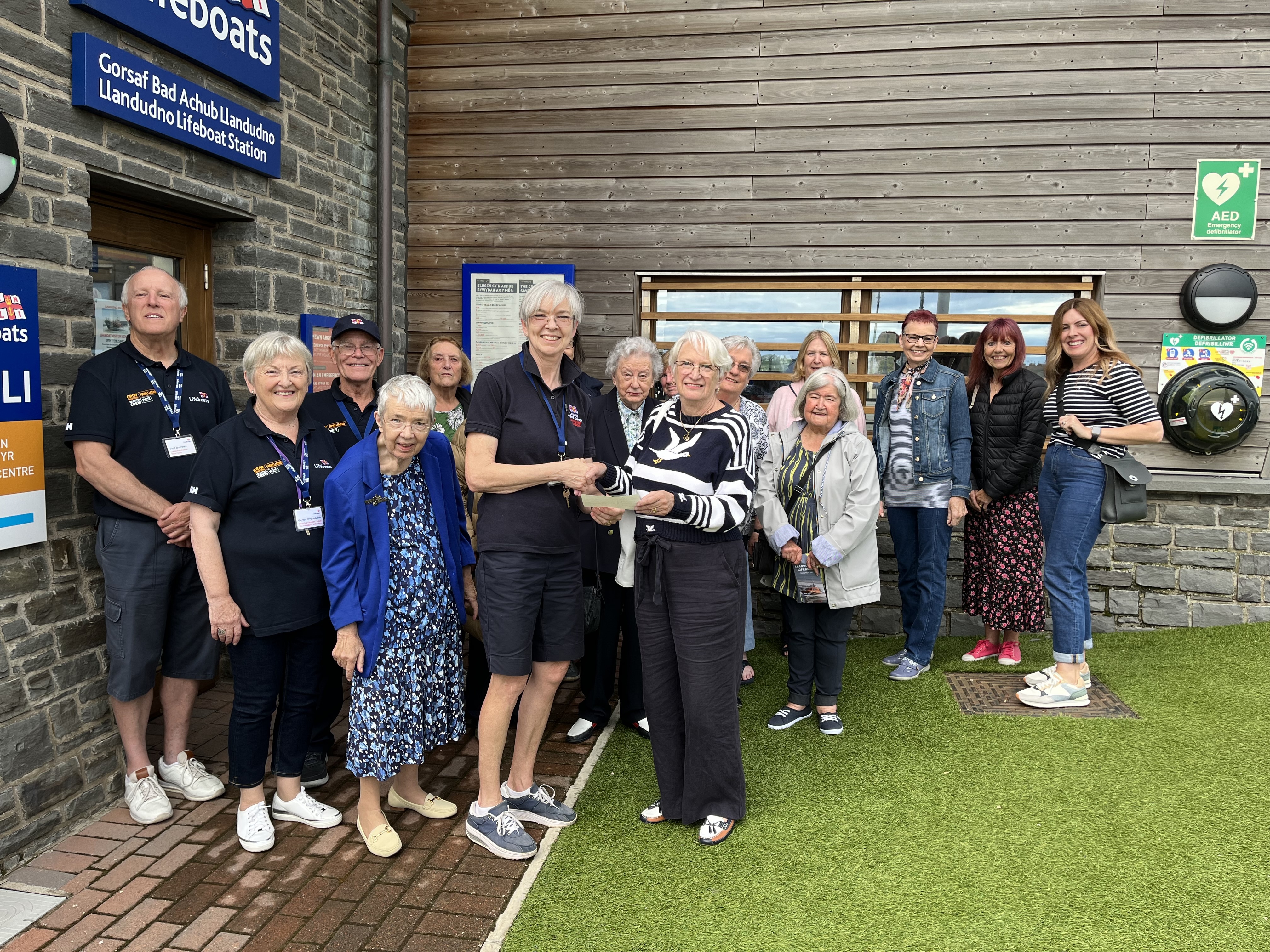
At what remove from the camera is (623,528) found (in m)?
3.74

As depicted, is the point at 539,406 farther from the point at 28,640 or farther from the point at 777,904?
the point at 28,640

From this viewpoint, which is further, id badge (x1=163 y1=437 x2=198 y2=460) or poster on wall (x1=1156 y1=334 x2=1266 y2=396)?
poster on wall (x1=1156 y1=334 x2=1266 y2=396)

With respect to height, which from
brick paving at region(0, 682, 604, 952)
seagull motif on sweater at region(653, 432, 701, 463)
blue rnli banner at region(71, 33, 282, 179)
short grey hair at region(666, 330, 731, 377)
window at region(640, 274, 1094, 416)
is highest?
blue rnli banner at region(71, 33, 282, 179)

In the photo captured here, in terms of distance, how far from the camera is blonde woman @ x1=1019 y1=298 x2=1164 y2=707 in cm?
412

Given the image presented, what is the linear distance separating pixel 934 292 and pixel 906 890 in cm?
425

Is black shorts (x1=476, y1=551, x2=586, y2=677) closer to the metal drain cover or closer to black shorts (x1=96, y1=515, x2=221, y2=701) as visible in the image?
black shorts (x1=96, y1=515, x2=221, y2=701)

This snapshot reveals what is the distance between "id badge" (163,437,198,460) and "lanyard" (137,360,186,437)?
0.09ft

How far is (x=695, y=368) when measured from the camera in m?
3.06

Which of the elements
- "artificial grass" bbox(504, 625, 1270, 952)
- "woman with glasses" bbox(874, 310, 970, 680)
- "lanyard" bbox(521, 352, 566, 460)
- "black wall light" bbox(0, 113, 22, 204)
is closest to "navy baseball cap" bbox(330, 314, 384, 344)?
"lanyard" bbox(521, 352, 566, 460)

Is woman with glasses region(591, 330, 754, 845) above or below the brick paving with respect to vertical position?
above

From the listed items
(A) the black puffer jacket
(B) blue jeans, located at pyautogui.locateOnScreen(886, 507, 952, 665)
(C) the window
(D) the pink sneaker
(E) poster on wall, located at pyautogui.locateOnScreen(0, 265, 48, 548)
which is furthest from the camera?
(C) the window

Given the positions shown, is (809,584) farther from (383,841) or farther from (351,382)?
(351,382)

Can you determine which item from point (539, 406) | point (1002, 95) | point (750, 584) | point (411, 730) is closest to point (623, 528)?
point (539, 406)

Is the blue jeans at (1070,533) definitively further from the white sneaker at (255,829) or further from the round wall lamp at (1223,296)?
the white sneaker at (255,829)
